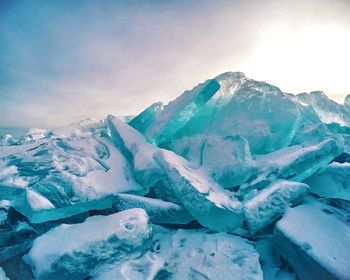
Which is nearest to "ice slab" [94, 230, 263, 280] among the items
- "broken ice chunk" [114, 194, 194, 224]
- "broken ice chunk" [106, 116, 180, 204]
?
"broken ice chunk" [114, 194, 194, 224]

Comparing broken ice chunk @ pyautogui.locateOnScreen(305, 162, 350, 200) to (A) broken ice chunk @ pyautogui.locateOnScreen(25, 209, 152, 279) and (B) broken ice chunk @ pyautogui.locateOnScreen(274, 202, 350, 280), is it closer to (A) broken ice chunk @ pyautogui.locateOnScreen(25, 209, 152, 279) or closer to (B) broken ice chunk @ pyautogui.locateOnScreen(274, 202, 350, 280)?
(B) broken ice chunk @ pyautogui.locateOnScreen(274, 202, 350, 280)

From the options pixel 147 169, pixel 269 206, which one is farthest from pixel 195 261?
pixel 147 169

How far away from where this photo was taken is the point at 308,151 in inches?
94.6

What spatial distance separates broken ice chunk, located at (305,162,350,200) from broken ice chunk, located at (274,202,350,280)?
0.27 metres

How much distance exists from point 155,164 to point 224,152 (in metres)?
0.70

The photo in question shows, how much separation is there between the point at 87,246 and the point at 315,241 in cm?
139

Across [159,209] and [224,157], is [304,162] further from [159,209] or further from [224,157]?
[159,209]

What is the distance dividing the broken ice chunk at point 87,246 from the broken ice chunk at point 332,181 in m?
1.56

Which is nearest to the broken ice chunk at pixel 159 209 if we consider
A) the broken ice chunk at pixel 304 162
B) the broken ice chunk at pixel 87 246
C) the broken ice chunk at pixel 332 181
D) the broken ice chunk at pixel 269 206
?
the broken ice chunk at pixel 87 246

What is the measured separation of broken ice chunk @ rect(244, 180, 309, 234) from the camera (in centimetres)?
191

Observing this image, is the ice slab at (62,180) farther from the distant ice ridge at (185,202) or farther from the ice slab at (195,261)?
the ice slab at (195,261)

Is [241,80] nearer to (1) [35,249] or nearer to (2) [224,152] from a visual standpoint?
(2) [224,152]

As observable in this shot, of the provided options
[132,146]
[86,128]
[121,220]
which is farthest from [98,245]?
[86,128]

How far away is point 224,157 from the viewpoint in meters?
2.55
